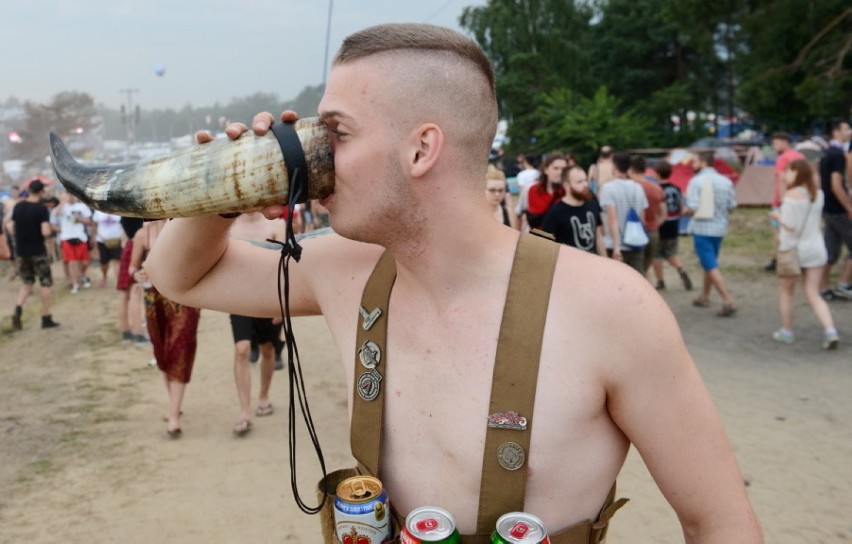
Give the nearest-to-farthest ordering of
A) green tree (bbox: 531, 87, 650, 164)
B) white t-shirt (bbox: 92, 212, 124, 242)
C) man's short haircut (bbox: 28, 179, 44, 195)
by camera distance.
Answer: man's short haircut (bbox: 28, 179, 44, 195)
white t-shirt (bbox: 92, 212, 124, 242)
green tree (bbox: 531, 87, 650, 164)

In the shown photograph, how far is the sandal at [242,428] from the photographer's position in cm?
606

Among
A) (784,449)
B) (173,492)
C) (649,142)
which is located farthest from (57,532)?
Result: (649,142)

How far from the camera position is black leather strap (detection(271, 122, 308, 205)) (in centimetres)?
159

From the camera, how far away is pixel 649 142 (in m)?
29.8

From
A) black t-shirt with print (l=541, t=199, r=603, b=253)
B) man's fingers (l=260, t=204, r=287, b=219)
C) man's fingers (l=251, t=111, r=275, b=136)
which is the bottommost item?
black t-shirt with print (l=541, t=199, r=603, b=253)

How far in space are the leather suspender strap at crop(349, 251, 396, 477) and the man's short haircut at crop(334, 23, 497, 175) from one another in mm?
386

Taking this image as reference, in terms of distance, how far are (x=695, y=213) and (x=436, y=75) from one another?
8384 mm

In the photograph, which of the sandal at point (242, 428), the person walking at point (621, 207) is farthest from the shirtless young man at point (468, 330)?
the person walking at point (621, 207)

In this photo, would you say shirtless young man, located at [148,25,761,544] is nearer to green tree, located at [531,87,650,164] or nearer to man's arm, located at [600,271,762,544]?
man's arm, located at [600,271,762,544]

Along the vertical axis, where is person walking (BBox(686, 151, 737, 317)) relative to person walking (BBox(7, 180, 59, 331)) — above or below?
above

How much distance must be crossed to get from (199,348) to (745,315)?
6.81 meters

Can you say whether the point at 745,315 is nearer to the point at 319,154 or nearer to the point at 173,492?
the point at 173,492

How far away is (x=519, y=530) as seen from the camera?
4.76 feet

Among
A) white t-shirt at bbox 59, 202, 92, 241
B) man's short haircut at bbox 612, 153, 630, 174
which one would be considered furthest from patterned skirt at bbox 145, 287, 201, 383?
white t-shirt at bbox 59, 202, 92, 241
